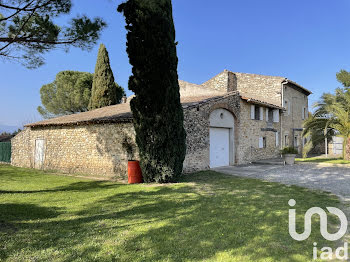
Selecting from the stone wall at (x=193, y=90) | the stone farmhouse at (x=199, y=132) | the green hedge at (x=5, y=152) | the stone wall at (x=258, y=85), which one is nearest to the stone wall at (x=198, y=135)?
the stone farmhouse at (x=199, y=132)

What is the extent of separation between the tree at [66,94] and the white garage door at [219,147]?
2068cm

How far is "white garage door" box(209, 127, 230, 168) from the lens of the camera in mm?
13906

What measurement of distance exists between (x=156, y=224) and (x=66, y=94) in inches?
1184

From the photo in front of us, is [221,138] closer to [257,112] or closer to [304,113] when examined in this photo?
[257,112]

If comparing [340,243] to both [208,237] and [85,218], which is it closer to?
[208,237]

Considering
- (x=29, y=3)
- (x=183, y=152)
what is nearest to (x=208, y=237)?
(x=183, y=152)

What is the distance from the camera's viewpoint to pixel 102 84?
25.4m

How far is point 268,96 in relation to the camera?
22359mm

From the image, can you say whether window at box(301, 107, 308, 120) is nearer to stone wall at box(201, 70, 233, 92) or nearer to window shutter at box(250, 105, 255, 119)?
stone wall at box(201, 70, 233, 92)

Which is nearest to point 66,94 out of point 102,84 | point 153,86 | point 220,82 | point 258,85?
point 102,84

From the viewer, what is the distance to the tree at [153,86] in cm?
913

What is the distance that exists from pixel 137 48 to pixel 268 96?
54.4ft

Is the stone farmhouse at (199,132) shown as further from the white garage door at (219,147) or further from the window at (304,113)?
the window at (304,113)

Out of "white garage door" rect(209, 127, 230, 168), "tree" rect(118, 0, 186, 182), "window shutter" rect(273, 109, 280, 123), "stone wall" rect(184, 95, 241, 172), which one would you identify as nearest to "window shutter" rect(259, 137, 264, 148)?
"window shutter" rect(273, 109, 280, 123)
